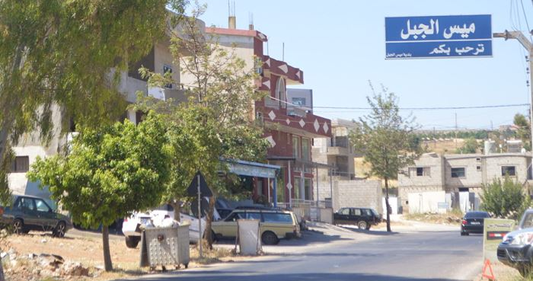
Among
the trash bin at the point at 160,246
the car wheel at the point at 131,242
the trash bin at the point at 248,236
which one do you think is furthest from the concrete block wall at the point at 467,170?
the trash bin at the point at 160,246

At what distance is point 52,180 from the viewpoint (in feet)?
72.5

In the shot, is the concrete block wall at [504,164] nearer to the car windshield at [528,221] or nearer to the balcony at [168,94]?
the balcony at [168,94]

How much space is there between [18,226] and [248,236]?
7636 millimetres

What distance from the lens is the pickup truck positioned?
59.0 ft

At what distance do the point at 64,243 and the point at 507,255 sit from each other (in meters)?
15.3

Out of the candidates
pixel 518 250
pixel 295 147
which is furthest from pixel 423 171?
pixel 518 250

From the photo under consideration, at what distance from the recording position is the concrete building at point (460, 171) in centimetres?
8538

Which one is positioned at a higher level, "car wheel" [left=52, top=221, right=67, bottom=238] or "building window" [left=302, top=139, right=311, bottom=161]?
"building window" [left=302, top=139, right=311, bottom=161]

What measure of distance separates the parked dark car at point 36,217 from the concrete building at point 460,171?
58277 mm

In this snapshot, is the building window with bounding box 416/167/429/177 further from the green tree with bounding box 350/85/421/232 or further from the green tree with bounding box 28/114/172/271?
the green tree with bounding box 28/114/172/271

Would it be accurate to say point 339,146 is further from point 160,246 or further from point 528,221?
point 528,221

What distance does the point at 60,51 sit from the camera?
56.0 ft

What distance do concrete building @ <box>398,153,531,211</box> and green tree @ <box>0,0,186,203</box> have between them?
2743 inches

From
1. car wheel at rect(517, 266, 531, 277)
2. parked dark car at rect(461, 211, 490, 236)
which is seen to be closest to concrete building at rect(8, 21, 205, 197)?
car wheel at rect(517, 266, 531, 277)
